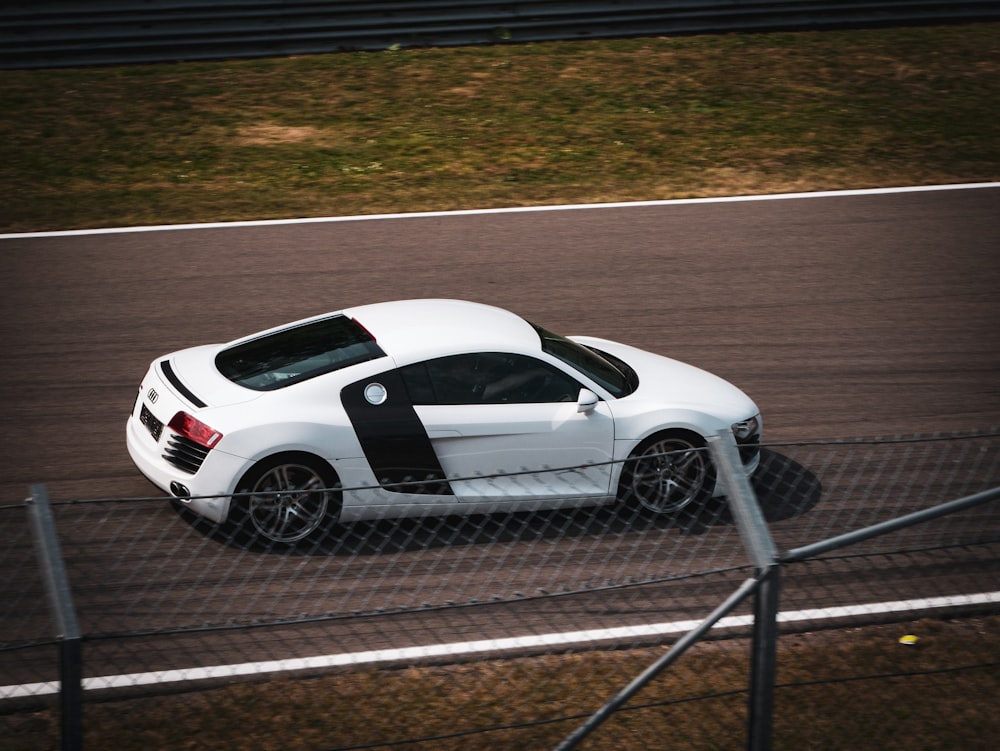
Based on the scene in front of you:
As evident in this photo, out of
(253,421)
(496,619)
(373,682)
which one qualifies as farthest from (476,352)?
(373,682)

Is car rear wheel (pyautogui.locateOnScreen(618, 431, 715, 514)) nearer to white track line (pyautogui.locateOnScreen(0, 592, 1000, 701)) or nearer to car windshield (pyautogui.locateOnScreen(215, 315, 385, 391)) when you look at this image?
white track line (pyautogui.locateOnScreen(0, 592, 1000, 701))

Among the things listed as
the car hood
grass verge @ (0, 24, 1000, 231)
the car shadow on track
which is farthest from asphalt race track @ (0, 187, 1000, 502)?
the car shadow on track

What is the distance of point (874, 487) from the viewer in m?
7.20

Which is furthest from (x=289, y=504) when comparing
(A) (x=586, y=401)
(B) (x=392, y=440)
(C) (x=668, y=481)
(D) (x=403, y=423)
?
(C) (x=668, y=481)

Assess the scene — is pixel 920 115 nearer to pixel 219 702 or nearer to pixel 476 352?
pixel 476 352

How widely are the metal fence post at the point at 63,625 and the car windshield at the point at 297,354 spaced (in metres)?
A: 3.21

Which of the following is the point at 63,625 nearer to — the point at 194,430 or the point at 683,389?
the point at 194,430

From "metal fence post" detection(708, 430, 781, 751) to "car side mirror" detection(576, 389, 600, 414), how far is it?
288 centimetres

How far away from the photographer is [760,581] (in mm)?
4398

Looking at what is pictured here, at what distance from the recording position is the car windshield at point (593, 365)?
7879 millimetres

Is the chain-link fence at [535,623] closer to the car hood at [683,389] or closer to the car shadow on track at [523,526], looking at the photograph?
the car shadow on track at [523,526]

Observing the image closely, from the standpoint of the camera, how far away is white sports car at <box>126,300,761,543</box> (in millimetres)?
7105

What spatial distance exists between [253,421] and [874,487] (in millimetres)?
3889

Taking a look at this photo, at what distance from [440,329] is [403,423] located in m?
0.79
